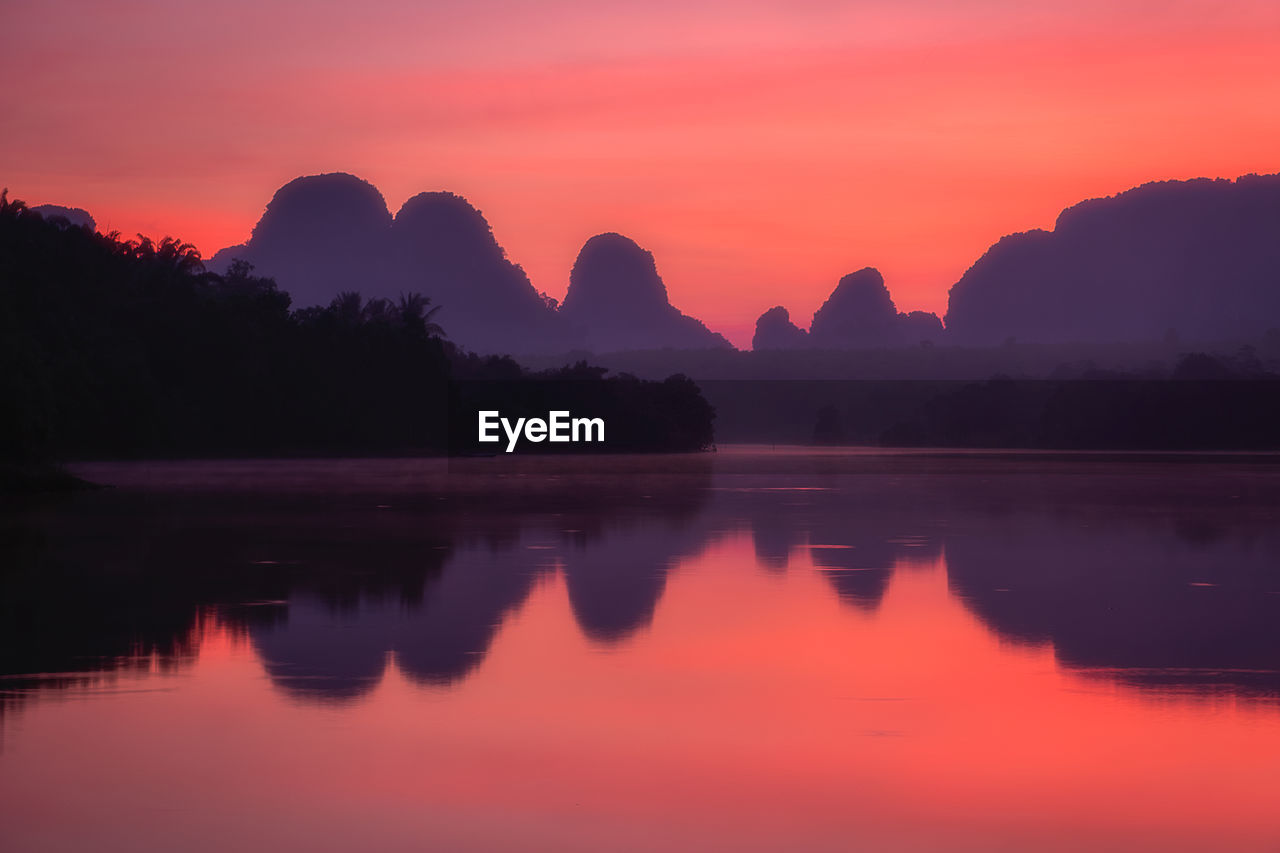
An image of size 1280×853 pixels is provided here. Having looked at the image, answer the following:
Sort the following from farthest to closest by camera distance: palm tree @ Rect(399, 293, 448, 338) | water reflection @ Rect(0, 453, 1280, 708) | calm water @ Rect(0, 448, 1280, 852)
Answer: palm tree @ Rect(399, 293, 448, 338)
water reflection @ Rect(0, 453, 1280, 708)
calm water @ Rect(0, 448, 1280, 852)

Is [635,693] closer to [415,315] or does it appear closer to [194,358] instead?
[194,358]

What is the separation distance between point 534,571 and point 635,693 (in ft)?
34.6

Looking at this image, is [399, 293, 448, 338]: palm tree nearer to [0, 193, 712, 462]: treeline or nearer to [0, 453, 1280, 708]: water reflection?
[0, 193, 712, 462]: treeline

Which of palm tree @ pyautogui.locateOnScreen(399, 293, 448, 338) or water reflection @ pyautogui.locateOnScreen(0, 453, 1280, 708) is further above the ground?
palm tree @ pyautogui.locateOnScreen(399, 293, 448, 338)

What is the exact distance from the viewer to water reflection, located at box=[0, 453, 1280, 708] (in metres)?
15.1

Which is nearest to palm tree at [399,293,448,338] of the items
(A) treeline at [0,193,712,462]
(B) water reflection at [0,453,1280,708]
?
(A) treeline at [0,193,712,462]

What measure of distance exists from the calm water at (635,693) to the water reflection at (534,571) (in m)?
0.10

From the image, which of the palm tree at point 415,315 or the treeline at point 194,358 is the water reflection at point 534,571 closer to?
the treeline at point 194,358

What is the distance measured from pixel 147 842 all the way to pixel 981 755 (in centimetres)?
547

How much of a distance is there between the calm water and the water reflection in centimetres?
10

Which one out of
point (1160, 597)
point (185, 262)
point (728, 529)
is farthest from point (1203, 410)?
point (1160, 597)

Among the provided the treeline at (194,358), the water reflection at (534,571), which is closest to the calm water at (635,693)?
the water reflection at (534,571)

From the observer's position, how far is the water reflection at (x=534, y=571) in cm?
1513

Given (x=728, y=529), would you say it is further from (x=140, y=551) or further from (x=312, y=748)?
(x=312, y=748)
